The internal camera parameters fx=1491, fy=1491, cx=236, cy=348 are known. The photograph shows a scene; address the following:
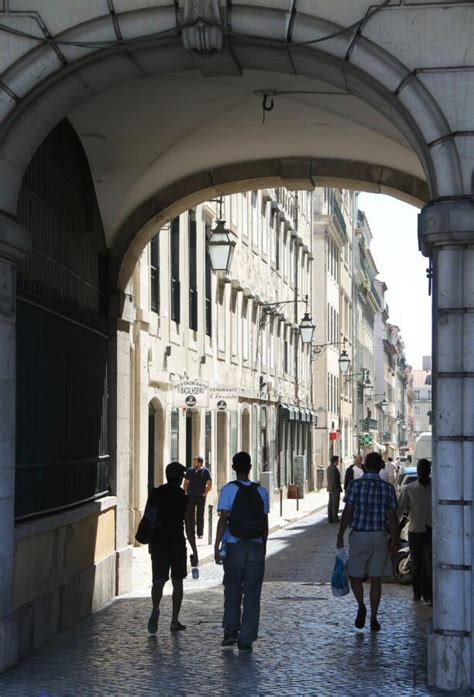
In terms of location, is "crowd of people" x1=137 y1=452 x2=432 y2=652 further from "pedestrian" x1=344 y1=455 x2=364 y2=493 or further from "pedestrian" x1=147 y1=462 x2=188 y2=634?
"pedestrian" x1=344 y1=455 x2=364 y2=493

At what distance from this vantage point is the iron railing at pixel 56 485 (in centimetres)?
1227

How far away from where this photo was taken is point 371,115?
577 inches

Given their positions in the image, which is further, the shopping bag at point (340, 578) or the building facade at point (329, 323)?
the building facade at point (329, 323)

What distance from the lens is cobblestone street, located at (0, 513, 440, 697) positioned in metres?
10.5

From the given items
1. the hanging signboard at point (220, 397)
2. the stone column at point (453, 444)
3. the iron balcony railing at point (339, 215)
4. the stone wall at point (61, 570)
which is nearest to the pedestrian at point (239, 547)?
the stone wall at point (61, 570)

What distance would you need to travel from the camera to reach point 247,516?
1237 cm

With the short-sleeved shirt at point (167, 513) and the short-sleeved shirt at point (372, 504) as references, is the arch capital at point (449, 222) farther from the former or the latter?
the short-sleeved shirt at point (167, 513)

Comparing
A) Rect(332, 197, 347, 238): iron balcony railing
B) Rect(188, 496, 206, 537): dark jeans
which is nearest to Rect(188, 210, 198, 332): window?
Rect(188, 496, 206, 537): dark jeans

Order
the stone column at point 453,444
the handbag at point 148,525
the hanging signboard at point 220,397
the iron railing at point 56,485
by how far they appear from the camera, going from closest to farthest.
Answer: the stone column at point 453,444, the iron railing at point 56,485, the handbag at point 148,525, the hanging signboard at point 220,397

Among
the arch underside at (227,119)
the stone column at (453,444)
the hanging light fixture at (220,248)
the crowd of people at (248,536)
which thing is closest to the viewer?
the stone column at (453,444)

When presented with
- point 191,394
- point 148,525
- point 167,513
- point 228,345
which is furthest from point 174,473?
point 228,345

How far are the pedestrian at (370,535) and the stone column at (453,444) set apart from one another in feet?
10.3

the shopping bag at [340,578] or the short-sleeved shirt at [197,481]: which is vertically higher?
the short-sleeved shirt at [197,481]

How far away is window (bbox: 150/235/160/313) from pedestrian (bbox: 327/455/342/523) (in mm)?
7773
